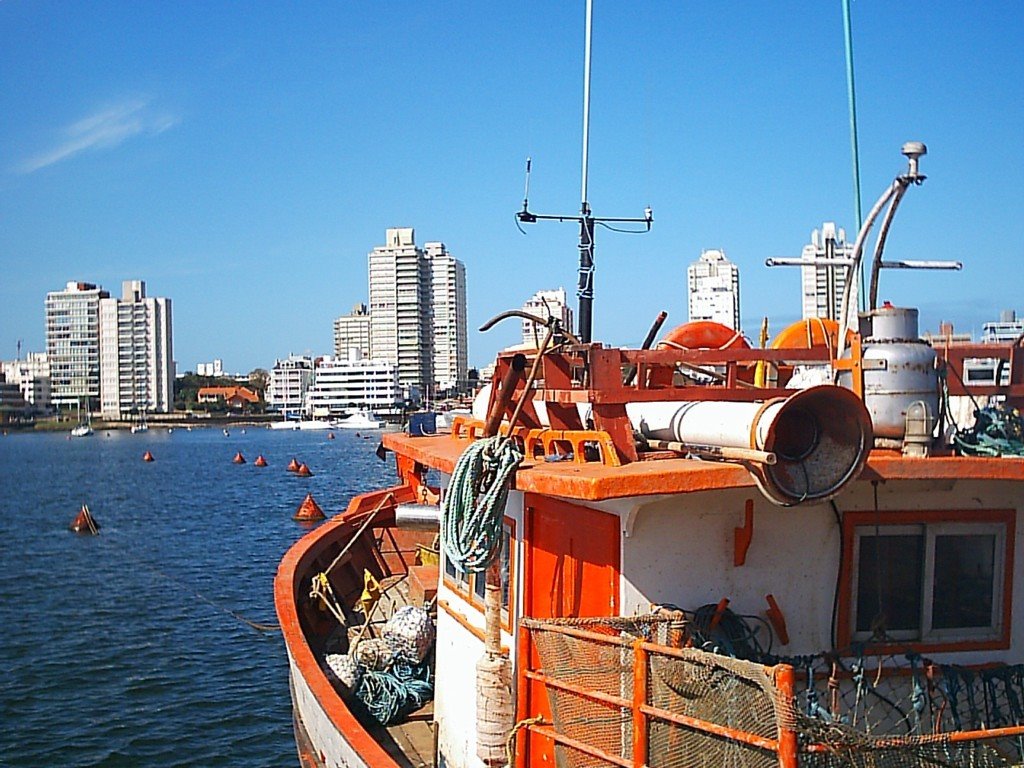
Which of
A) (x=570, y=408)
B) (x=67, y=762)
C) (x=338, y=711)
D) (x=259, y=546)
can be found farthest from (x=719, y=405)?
Result: (x=259, y=546)

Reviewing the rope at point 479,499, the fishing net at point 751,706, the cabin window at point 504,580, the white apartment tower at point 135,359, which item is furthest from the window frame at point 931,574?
the white apartment tower at point 135,359

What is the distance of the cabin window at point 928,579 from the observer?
233 inches

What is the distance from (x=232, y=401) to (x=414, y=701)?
609 ft

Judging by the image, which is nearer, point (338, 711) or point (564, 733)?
point (564, 733)

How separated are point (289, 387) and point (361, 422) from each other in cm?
3219

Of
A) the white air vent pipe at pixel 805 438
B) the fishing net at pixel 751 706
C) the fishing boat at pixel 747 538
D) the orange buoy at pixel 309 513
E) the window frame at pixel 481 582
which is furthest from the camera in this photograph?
the orange buoy at pixel 309 513

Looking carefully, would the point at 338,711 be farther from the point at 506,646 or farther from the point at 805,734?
the point at 805,734

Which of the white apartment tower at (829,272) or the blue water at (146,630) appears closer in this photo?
the white apartment tower at (829,272)

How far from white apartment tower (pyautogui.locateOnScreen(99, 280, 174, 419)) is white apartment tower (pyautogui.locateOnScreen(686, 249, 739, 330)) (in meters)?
185

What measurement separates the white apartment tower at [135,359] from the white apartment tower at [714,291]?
606 feet

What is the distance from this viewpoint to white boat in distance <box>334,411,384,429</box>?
511 ft

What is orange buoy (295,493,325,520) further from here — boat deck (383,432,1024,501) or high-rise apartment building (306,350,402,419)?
high-rise apartment building (306,350,402,419)

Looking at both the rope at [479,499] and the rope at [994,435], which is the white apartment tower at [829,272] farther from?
the rope at [479,499]

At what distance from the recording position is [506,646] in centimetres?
676
